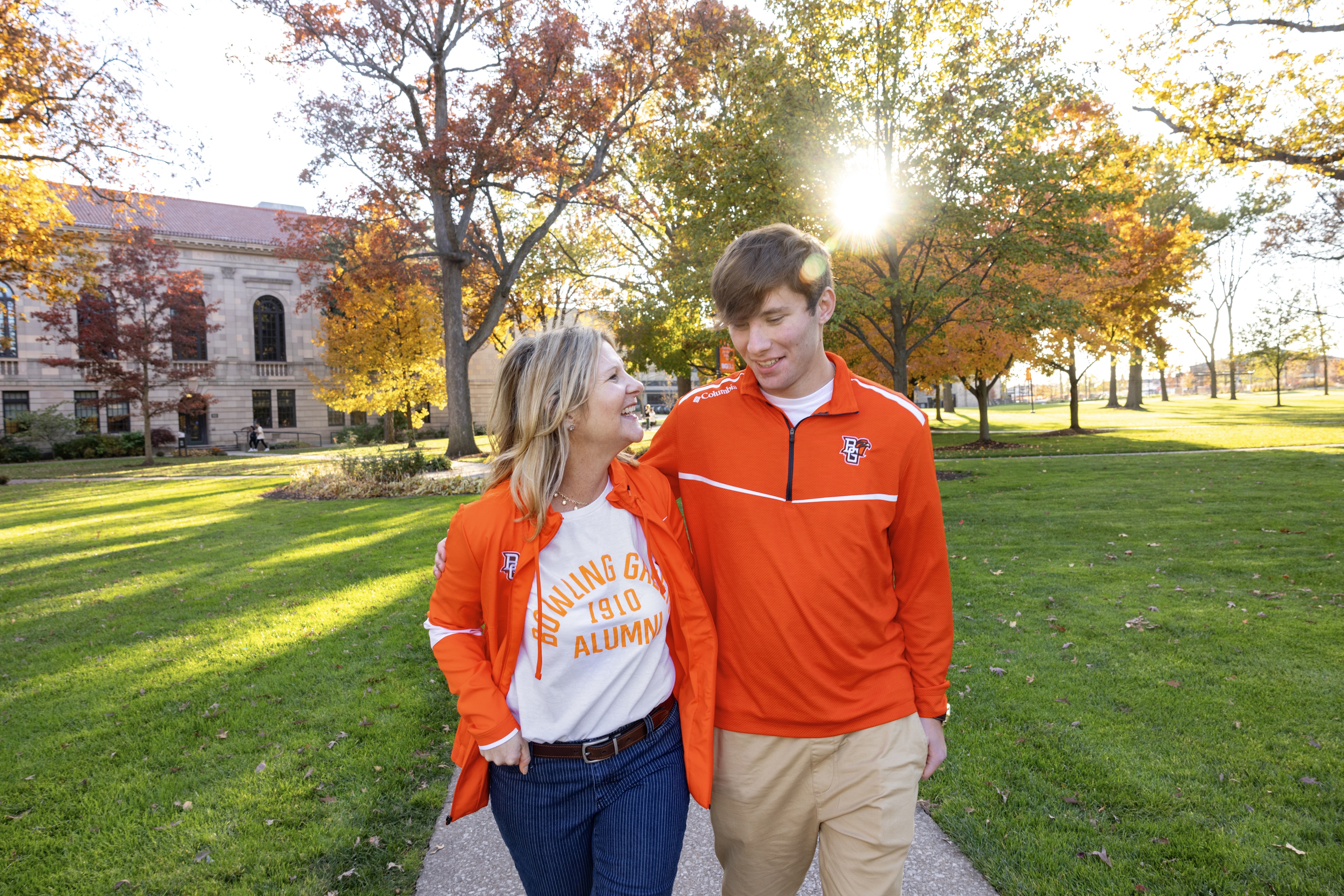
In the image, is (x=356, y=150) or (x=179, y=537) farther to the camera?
(x=356, y=150)

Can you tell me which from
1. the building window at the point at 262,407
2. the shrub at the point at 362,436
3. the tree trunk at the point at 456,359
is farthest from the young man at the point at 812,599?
the building window at the point at 262,407

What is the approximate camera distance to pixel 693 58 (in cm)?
2027

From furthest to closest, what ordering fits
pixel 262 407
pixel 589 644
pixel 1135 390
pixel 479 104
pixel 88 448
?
pixel 1135 390, pixel 262 407, pixel 88 448, pixel 479 104, pixel 589 644

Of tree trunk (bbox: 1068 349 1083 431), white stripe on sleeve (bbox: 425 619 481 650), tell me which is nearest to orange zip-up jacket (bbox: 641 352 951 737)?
white stripe on sleeve (bbox: 425 619 481 650)

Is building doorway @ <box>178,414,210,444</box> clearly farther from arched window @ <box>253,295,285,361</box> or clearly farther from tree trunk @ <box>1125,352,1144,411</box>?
tree trunk @ <box>1125,352,1144,411</box>

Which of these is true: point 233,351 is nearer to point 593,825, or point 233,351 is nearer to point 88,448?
point 88,448

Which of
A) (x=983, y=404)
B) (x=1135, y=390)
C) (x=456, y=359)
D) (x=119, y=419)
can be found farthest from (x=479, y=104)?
(x=1135, y=390)

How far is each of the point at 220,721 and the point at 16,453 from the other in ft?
116

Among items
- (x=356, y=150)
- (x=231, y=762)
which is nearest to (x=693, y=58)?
(x=356, y=150)

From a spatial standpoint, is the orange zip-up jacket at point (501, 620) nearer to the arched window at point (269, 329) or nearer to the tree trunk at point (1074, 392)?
the tree trunk at point (1074, 392)

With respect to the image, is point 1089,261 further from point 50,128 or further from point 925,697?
point 50,128

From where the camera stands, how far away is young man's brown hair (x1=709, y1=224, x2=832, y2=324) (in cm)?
212

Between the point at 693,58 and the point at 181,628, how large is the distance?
19179mm

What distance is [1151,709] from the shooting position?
4.57m
